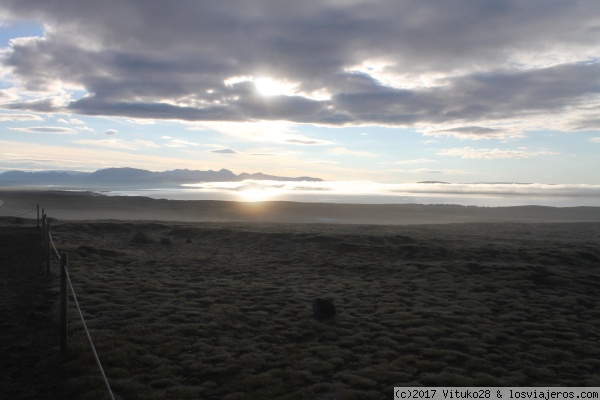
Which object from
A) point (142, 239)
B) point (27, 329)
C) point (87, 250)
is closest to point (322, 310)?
point (27, 329)

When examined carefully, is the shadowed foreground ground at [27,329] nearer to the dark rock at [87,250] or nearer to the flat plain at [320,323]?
the flat plain at [320,323]

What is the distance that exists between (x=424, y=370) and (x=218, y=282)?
486 inches

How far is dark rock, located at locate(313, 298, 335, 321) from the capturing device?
15031 millimetres

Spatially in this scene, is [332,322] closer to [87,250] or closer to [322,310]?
[322,310]

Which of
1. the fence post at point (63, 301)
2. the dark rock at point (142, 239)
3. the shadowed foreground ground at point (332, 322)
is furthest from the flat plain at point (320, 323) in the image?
the dark rock at point (142, 239)

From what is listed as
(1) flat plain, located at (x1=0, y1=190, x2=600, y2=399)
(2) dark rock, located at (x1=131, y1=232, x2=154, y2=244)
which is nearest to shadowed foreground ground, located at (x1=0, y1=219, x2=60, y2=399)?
(1) flat plain, located at (x1=0, y1=190, x2=600, y2=399)

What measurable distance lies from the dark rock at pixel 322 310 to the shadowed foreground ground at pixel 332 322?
0.43 m

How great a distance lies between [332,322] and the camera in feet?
48.4

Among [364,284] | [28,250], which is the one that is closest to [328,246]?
[364,284]

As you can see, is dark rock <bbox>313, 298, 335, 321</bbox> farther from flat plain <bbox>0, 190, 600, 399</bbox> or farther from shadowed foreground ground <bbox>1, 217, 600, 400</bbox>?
shadowed foreground ground <bbox>1, 217, 600, 400</bbox>

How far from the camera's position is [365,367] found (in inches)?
432

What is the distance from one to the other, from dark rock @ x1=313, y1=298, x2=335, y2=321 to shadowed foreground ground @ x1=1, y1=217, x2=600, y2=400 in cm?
43

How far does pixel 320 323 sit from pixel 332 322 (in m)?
0.44

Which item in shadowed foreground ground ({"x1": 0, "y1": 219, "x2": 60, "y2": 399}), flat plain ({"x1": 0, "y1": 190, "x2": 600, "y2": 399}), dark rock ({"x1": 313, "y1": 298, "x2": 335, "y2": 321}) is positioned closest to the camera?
shadowed foreground ground ({"x1": 0, "y1": 219, "x2": 60, "y2": 399})
